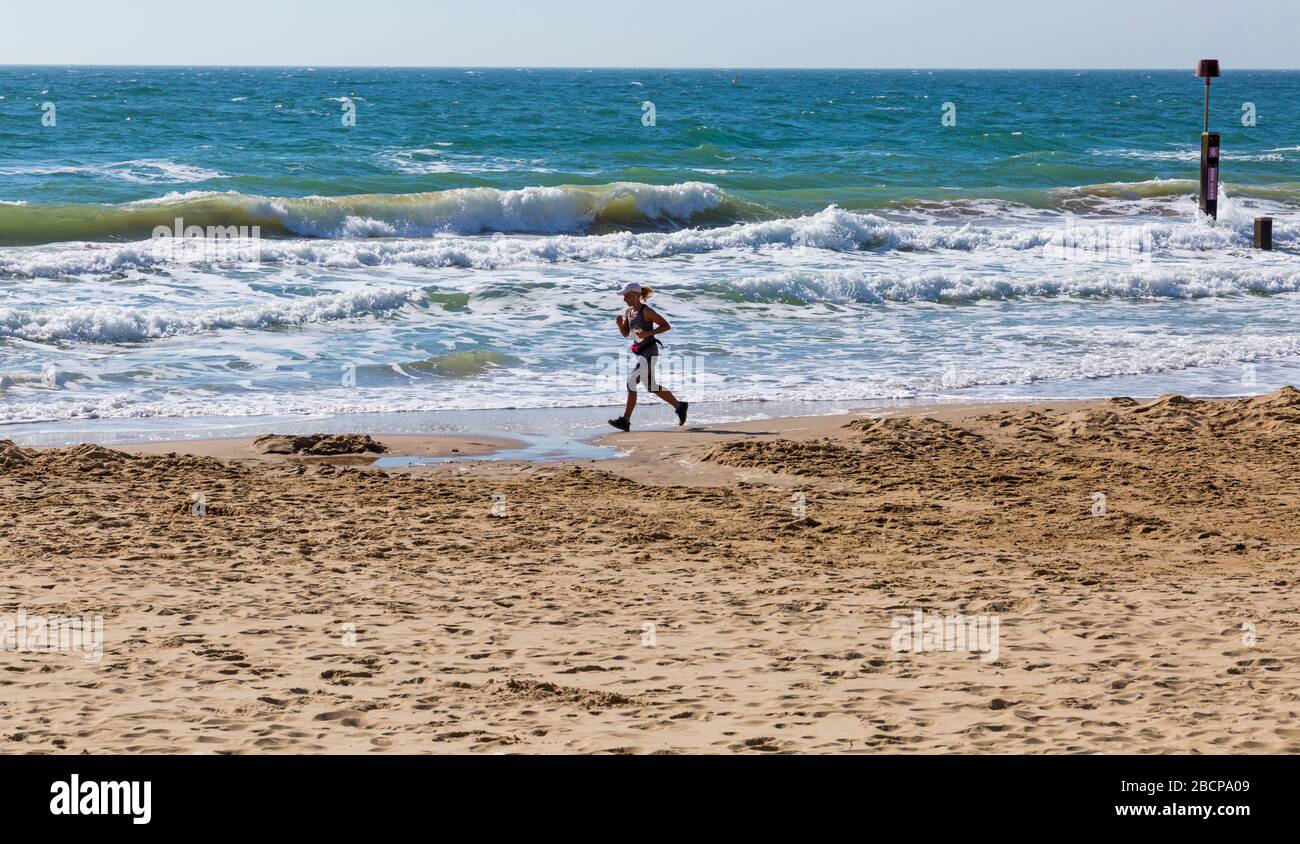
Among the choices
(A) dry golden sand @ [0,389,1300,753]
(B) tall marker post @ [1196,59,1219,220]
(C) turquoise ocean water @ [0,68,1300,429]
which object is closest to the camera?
(A) dry golden sand @ [0,389,1300,753]

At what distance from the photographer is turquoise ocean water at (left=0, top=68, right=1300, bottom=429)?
1327 cm

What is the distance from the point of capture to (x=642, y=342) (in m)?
11.6

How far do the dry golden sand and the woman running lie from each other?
58 centimetres

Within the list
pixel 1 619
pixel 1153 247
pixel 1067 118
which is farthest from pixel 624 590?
pixel 1067 118

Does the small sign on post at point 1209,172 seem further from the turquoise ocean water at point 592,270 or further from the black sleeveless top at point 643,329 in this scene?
the black sleeveless top at point 643,329

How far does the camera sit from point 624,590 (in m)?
6.86

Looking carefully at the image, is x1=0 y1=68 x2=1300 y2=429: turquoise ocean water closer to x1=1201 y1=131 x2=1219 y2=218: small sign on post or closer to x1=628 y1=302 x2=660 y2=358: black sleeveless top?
x1=1201 y1=131 x2=1219 y2=218: small sign on post

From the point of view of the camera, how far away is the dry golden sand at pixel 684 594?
4.92 meters

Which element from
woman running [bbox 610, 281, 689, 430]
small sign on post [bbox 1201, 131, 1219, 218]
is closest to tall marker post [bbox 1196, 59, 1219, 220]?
small sign on post [bbox 1201, 131, 1219, 218]

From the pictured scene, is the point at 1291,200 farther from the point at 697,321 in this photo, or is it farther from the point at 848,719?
the point at 848,719

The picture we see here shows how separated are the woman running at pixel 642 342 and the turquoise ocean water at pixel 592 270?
0.59 m

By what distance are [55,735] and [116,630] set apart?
1.32 meters

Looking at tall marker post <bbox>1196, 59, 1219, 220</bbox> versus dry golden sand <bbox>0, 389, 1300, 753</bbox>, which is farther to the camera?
tall marker post <bbox>1196, 59, 1219, 220</bbox>

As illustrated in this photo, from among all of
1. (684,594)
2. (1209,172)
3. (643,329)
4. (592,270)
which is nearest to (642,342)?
(643,329)
